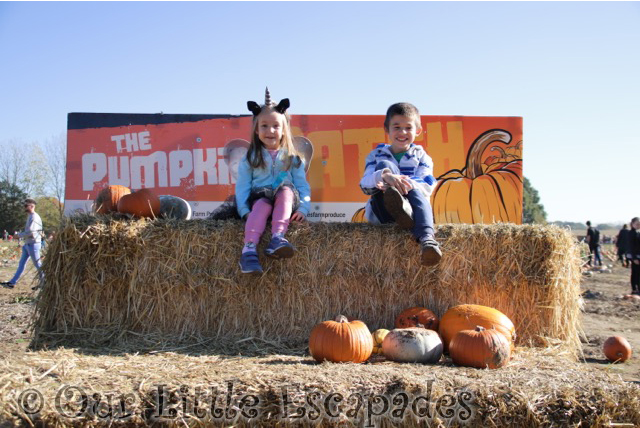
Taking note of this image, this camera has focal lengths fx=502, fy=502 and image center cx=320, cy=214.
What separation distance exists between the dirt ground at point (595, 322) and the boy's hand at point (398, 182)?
6.08 feet

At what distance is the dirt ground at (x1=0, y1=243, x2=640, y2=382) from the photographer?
4.87 m

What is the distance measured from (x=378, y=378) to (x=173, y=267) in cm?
198

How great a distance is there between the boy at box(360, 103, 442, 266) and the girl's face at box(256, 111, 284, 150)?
0.83 meters

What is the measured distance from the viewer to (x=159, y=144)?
20.3ft

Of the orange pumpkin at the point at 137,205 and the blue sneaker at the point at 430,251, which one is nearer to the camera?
the blue sneaker at the point at 430,251

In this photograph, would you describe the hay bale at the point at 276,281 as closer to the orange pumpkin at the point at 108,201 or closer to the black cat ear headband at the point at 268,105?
the orange pumpkin at the point at 108,201

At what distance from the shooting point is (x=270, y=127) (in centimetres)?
434

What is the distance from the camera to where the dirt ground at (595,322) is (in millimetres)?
4871

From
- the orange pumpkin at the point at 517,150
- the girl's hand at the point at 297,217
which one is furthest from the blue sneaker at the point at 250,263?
the orange pumpkin at the point at 517,150

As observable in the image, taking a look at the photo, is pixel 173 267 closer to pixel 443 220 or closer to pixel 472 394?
pixel 472 394

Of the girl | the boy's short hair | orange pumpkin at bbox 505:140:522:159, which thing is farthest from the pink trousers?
orange pumpkin at bbox 505:140:522:159

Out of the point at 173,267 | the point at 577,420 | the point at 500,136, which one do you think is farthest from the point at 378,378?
the point at 500,136

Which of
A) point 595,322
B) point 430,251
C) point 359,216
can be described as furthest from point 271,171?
point 595,322

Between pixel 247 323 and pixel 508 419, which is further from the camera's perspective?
pixel 247 323
